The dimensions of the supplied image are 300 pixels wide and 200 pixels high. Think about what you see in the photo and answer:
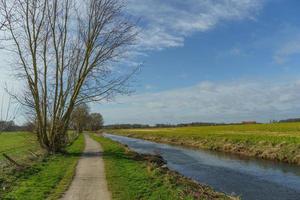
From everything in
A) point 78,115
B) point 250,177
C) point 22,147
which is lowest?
point 250,177

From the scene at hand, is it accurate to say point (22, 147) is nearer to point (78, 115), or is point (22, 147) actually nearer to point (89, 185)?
point (89, 185)

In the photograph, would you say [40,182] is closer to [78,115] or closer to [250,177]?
[250,177]

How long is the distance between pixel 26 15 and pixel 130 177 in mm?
17590

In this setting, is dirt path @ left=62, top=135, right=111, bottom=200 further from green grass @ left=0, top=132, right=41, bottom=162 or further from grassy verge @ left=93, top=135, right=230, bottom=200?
green grass @ left=0, top=132, right=41, bottom=162

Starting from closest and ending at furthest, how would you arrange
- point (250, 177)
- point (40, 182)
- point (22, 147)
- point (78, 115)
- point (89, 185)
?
1. point (89, 185)
2. point (40, 182)
3. point (250, 177)
4. point (22, 147)
5. point (78, 115)

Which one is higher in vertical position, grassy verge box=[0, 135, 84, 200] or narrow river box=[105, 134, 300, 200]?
grassy verge box=[0, 135, 84, 200]

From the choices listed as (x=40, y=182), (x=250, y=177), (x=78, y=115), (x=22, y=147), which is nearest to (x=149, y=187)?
(x=40, y=182)

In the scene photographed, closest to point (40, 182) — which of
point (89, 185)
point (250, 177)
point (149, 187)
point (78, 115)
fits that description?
point (89, 185)

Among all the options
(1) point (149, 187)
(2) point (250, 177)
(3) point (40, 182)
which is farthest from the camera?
(2) point (250, 177)

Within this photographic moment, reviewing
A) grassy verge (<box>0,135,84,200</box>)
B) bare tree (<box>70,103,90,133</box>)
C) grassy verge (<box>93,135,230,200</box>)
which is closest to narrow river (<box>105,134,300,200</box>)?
grassy verge (<box>93,135,230,200</box>)

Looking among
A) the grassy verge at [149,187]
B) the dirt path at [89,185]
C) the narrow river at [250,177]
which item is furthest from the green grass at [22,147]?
the narrow river at [250,177]

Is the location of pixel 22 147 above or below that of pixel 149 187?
above

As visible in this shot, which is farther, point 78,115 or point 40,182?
point 78,115

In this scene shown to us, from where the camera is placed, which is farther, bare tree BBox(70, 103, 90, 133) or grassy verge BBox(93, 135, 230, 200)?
bare tree BBox(70, 103, 90, 133)
